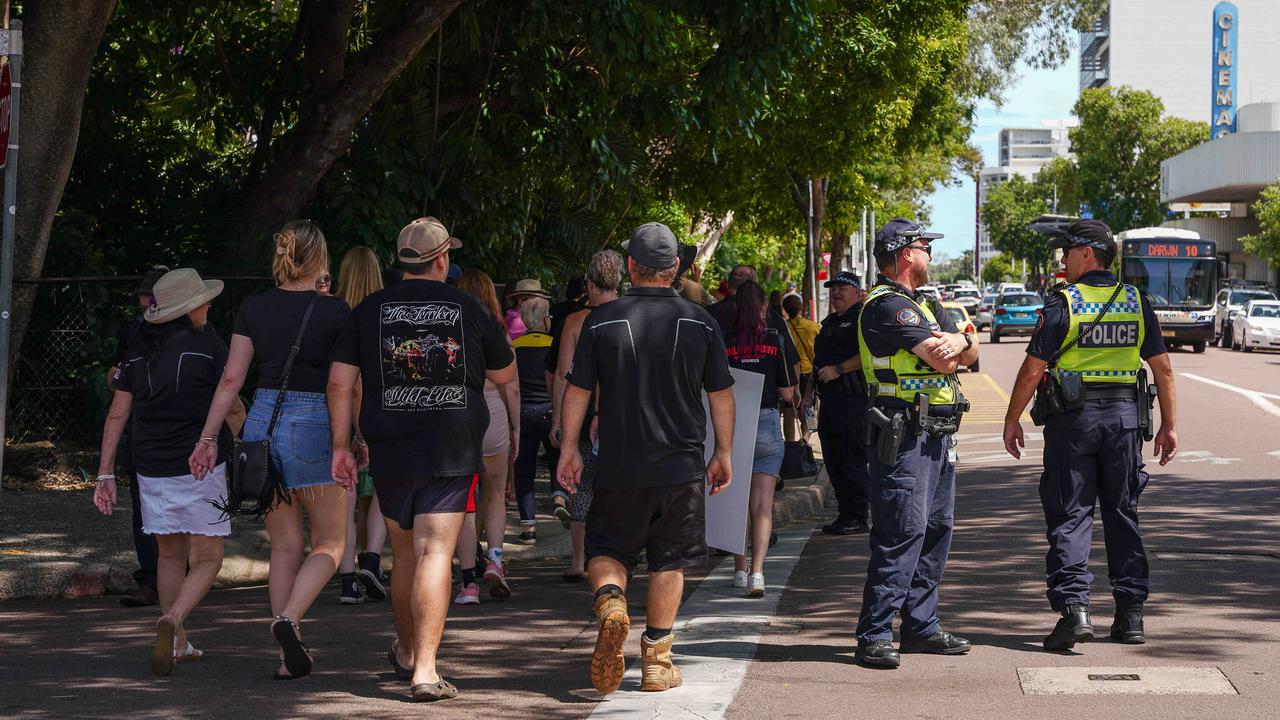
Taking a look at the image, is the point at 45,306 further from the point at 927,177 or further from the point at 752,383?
the point at 927,177

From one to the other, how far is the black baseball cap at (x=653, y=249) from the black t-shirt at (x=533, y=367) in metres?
4.00

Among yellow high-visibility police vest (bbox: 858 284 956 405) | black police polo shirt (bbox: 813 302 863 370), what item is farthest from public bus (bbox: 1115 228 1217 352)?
yellow high-visibility police vest (bbox: 858 284 956 405)

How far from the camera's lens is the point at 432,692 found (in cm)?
582

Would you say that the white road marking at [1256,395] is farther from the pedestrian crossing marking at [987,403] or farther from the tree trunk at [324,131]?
the tree trunk at [324,131]

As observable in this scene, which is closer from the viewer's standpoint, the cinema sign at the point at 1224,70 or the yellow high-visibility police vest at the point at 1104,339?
the yellow high-visibility police vest at the point at 1104,339

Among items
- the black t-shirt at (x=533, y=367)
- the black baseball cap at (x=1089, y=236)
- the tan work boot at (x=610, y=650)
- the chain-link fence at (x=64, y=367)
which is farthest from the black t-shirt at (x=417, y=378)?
the chain-link fence at (x=64, y=367)

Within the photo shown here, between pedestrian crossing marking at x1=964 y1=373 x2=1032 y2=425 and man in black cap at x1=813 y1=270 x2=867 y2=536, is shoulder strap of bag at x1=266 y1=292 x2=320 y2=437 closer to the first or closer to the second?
man in black cap at x1=813 y1=270 x2=867 y2=536

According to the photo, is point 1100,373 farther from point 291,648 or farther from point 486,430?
point 291,648

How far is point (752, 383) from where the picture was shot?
8.05 meters

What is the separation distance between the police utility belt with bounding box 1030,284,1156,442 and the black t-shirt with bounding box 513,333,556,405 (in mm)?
3990

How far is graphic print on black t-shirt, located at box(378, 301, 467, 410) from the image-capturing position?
5.89 meters

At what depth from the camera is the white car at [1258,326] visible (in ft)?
Answer: 131

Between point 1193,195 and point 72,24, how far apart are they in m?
65.8

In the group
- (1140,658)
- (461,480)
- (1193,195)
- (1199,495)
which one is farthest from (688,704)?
(1193,195)
